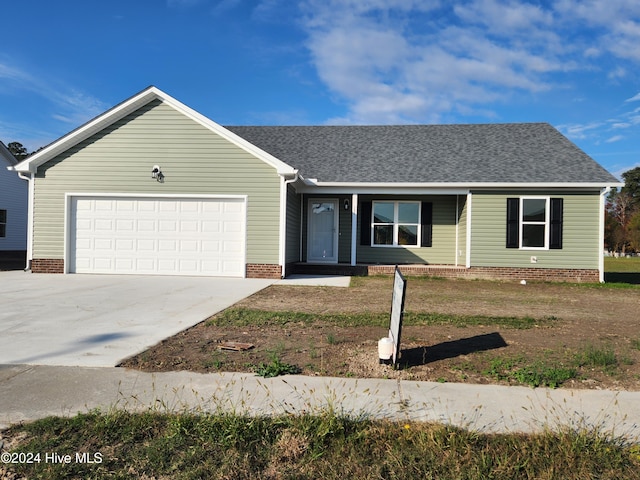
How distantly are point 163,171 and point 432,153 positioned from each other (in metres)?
9.39

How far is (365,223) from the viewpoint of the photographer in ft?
49.6

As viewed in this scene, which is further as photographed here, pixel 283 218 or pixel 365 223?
pixel 365 223

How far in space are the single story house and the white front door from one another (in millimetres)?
174

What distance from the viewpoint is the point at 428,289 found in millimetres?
10656

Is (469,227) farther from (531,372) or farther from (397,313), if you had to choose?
(397,313)

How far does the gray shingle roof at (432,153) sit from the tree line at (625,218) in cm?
3196

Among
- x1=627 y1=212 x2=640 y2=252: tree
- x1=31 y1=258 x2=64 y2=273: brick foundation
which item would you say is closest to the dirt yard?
x1=31 y1=258 x2=64 y2=273: brick foundation

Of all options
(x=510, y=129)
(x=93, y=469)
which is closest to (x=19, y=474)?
(x=93, y=469)

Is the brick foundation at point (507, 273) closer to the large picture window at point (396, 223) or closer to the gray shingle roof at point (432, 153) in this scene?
the large picture window at point (396, 223)

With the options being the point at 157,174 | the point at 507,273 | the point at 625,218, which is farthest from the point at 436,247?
the point at 625,218

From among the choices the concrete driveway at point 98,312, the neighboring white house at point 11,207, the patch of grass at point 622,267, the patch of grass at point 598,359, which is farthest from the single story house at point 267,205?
the neighboring white house at point 11,207

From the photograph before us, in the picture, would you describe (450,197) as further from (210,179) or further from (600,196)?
(210,179)

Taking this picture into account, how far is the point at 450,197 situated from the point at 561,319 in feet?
28.1

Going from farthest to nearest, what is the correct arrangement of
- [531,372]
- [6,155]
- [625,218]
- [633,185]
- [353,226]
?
1. [633,185]
2. [625,218]
3. [6,155]
4. [353,226]
5. [531,372]
